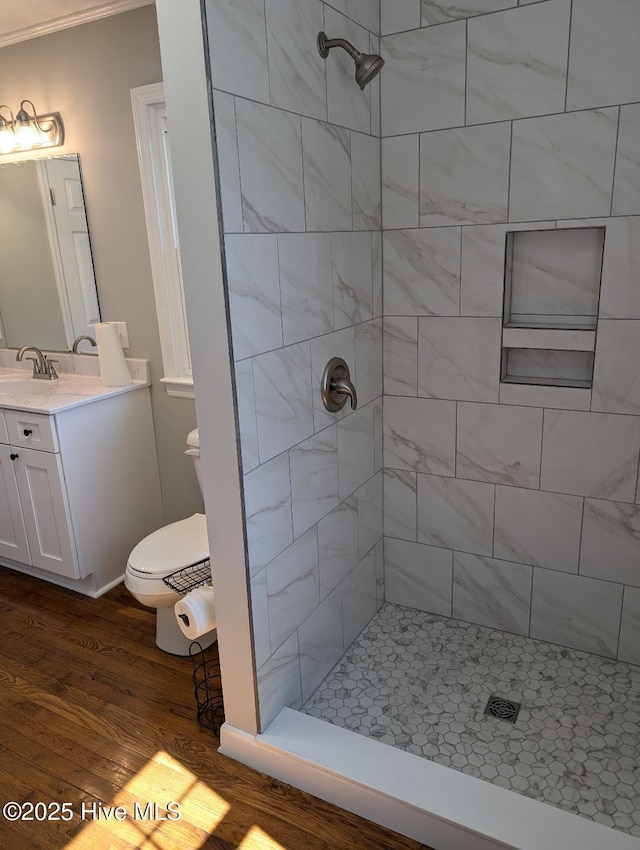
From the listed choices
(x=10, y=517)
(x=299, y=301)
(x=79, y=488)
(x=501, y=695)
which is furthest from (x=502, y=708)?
(x=10, y=517)

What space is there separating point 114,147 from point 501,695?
2616 mm

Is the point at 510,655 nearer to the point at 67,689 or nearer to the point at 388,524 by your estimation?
the point at 388,524

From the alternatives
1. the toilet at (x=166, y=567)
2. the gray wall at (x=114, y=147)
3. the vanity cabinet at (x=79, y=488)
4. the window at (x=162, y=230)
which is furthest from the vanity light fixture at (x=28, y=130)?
the toilet at (x=166, y=567)

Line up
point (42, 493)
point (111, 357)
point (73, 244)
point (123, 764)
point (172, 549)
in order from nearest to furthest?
point (123, 764), point (172, 549), point (42, 493), point (111, 357), point (73, 244)

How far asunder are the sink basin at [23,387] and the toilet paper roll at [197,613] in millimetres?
1521

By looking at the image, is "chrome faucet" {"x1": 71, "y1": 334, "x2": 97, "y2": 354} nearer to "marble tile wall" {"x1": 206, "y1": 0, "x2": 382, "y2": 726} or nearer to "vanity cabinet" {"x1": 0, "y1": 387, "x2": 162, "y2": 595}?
"vanity cabinet" {"x1": 0, "y1": 387, "x2": 162, "y2": 595}

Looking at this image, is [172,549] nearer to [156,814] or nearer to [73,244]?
[156,814]

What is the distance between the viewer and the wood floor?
1697 mm

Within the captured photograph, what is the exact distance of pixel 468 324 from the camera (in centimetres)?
220

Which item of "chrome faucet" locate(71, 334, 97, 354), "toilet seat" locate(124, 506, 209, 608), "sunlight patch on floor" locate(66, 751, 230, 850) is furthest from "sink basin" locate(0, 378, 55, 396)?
"sunlight patch on floor" locate(66, 751, 230, 850)

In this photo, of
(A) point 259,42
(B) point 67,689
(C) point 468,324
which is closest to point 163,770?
(B) point 67,689

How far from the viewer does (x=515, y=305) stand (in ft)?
7.13

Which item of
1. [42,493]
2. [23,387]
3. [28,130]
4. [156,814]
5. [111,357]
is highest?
[28,130]

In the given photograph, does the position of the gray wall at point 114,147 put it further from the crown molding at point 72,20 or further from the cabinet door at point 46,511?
the cabinet door at point 46,511
